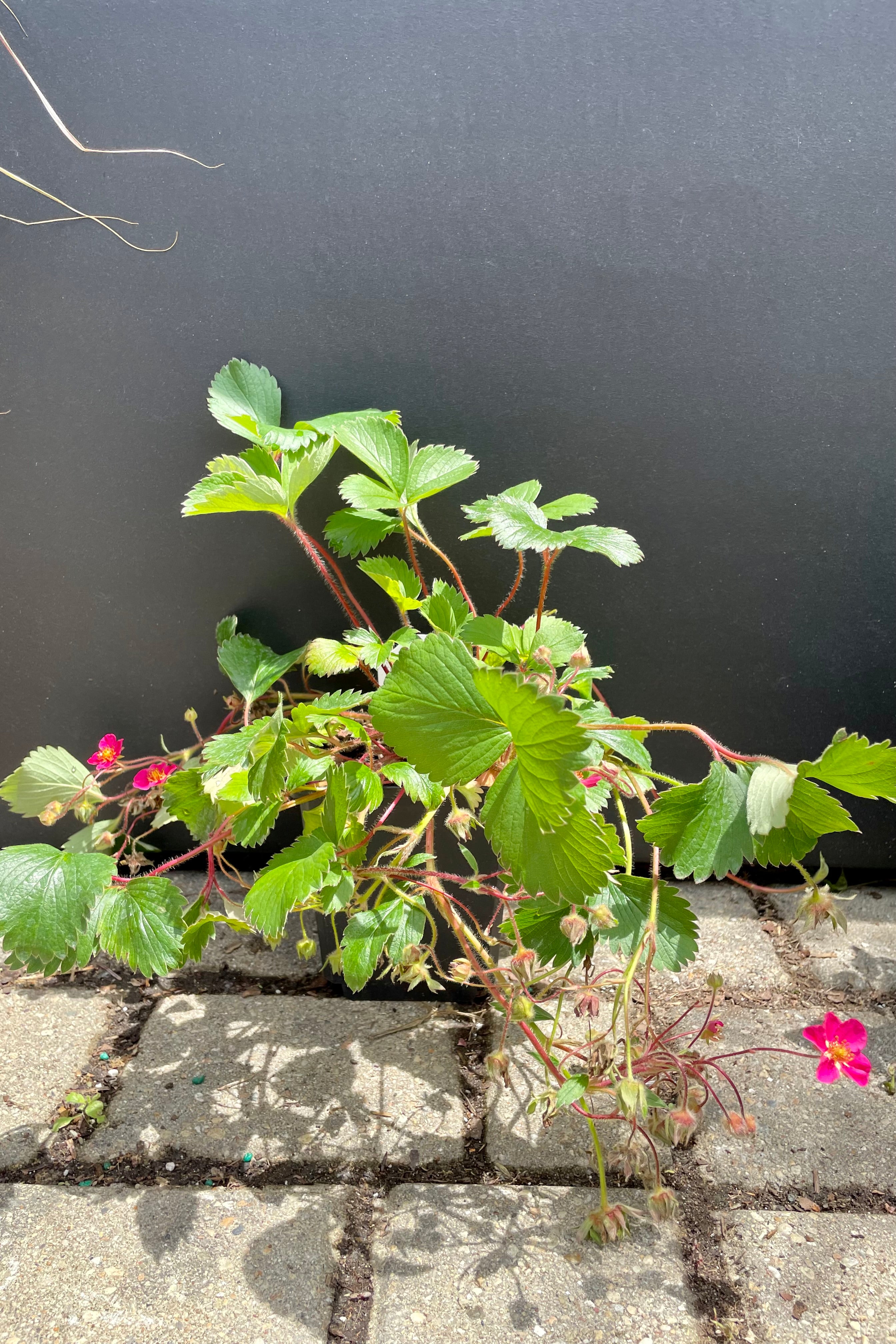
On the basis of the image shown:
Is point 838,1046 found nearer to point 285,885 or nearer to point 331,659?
point 285,885

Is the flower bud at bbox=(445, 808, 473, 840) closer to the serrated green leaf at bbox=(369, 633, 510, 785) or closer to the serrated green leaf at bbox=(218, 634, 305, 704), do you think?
the serrated green leaf at bbox=(369, 633, 510, 785)

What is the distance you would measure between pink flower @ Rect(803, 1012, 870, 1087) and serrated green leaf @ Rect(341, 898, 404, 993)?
0.44 m

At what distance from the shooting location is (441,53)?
114 cm

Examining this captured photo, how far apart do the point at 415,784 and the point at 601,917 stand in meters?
0.23

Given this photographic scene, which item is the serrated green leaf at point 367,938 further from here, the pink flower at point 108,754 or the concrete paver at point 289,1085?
the pink flower at point 108,754

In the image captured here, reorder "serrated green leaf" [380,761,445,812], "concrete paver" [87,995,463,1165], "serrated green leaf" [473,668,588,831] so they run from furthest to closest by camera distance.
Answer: "concrete paver" [87,995,463,1165] < "serrated green leaf" [380,761,445,812] < "serrated green leaf" [473,668,588,831]

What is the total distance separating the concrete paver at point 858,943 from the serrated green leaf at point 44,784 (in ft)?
3.40

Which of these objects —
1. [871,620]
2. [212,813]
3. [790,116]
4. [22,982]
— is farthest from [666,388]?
[22,982]

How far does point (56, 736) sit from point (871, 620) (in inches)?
52.6

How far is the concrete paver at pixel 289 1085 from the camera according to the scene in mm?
1032

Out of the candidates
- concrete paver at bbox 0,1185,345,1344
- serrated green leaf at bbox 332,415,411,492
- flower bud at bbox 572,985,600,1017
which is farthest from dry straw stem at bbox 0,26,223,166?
concrete paver at bbox 0,1185,345,1344

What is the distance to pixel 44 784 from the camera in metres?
1.23

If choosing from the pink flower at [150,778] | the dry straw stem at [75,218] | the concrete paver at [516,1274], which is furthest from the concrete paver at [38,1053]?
the dry straw stem at [75,218]

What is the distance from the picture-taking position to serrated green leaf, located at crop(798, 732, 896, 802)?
0.77 metres
